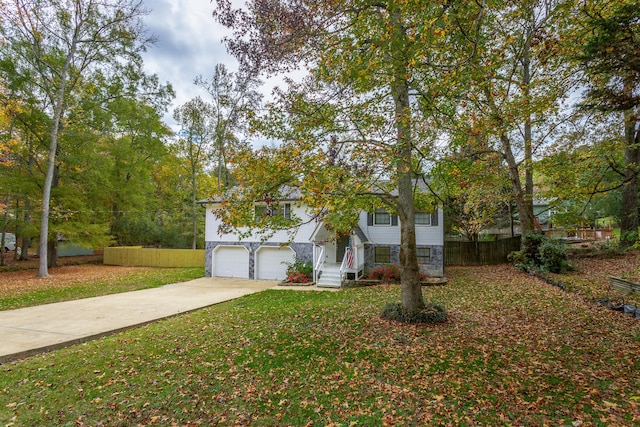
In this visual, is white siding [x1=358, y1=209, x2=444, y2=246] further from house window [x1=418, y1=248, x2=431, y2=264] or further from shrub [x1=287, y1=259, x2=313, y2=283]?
shrub [x1=287, y1=259, x2=313, y2=283]

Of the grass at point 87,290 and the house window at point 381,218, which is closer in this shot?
the grass at point 87,290

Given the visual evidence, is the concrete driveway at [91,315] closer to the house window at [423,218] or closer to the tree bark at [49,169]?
the tree bark at [49,169]

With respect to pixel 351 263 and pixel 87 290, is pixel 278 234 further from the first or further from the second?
pixel 87 290

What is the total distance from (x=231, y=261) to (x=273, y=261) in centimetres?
249

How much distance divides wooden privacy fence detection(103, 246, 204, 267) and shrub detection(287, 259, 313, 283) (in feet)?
31.4

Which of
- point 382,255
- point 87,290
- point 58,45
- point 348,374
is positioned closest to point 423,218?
point 382,255

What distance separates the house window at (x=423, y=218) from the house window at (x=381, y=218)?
1373 mm

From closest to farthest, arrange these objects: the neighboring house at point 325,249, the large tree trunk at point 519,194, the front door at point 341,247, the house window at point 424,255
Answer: the large tree trunk at point 519,194 < the neighboring house at point 325,249 < the house window at point 424,255 < the front door at point 341,247

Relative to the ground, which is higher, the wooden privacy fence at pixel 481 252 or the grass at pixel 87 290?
the wooden privacy fence at pixel 481 252

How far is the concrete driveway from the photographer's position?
640 cm

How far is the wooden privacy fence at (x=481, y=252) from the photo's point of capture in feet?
57.5

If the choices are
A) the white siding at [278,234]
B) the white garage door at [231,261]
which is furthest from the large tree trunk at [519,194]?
the white garage door at [231,261]

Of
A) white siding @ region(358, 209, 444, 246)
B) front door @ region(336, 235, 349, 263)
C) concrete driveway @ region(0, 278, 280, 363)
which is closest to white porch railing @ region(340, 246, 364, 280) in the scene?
white siding @ region(358, 209, 444, 246)

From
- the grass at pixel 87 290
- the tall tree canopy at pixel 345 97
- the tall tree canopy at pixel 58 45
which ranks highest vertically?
the tall tree canopy at pixel 58 45
